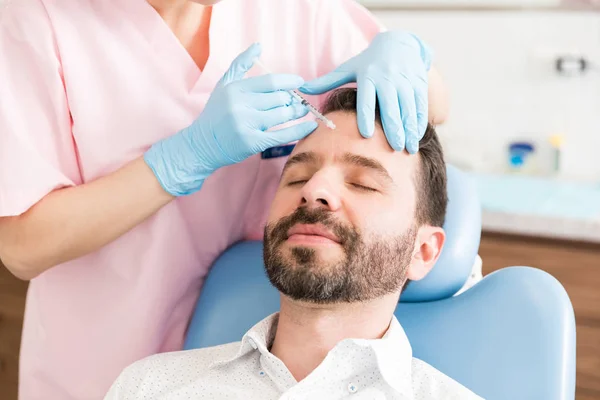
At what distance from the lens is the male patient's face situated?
3.71ft

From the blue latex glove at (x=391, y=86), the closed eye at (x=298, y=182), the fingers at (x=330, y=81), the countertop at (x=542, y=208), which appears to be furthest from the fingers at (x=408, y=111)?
the countertop at (x=542, y=208)

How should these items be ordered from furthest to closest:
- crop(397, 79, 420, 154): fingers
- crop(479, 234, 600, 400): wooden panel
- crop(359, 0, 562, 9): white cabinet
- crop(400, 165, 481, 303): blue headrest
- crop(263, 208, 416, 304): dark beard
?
1. crop(359, 0, 562, 9): white cabinet
2. crop(479, 234, 600, 400): wooden panel
3. crop(400, 165, 481, 303): blue headrest
4. crop(397, 79, 420, 154): fingers
5. crop(263, 208, 416, 304): dark beard

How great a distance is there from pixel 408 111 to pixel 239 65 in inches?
12.6

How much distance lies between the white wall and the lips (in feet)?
5.31

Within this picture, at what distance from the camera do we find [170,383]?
1266 mm

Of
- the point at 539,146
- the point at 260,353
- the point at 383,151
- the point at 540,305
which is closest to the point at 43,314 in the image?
the point at 260,353

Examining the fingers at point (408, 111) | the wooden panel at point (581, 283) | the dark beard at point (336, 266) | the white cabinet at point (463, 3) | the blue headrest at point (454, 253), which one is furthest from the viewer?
the white cabinet at point (463, 3)

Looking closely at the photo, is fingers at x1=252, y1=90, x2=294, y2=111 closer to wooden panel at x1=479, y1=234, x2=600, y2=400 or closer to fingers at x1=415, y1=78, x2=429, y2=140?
fingers at x1=415, y1=78, x2=429, y2=140

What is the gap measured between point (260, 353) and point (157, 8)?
69 centimetres

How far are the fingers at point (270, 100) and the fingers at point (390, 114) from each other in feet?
0.56

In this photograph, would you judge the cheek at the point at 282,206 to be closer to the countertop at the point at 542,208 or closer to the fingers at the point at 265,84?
the fingers at the point at 265,84

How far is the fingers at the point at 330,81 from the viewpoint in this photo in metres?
1.29

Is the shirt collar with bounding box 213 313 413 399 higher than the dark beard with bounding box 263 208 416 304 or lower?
lower

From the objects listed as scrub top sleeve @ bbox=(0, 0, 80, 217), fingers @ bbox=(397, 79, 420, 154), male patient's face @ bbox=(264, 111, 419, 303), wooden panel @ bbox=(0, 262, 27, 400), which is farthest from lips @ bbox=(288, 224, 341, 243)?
wooden panel @ bbox=(0, 262, 27, 400)
